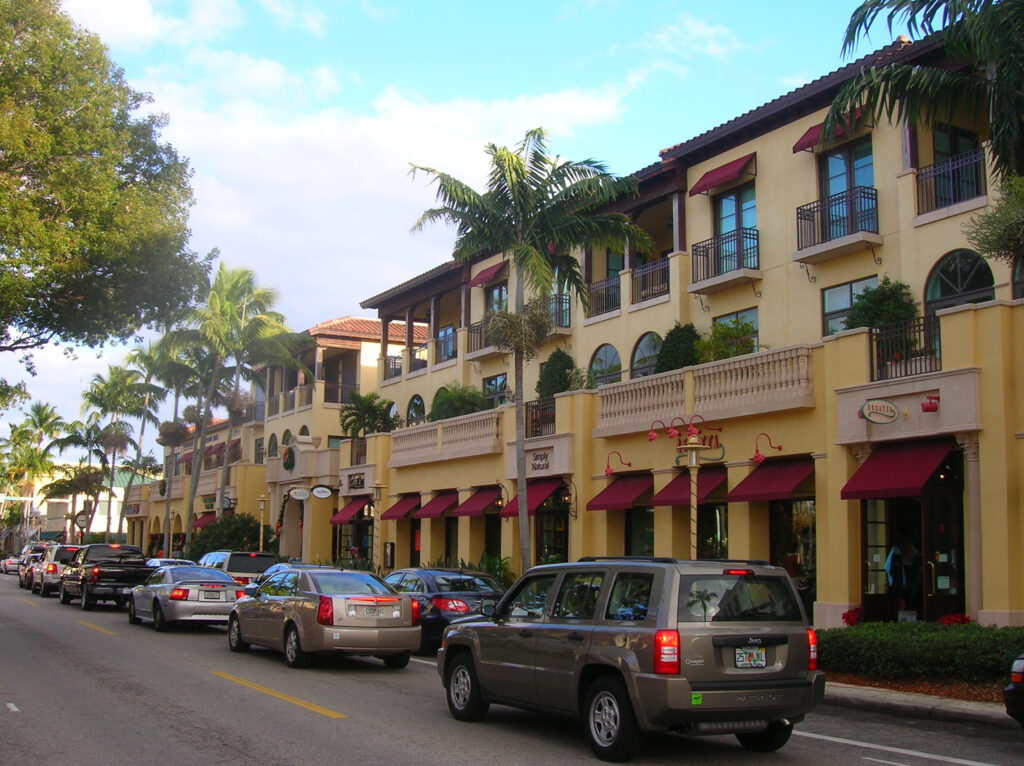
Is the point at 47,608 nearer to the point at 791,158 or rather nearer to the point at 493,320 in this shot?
the point at 493,320

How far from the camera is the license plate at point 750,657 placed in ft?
30.0

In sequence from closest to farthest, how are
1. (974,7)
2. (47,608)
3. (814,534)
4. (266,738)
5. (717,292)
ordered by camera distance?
(266,738) → (974,7) → (814,534) → (717,292) → (47,608)

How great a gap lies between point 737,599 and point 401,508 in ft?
90.2

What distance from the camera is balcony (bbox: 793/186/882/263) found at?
2269cm

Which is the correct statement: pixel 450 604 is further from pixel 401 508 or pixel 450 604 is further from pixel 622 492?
pixel 401 508

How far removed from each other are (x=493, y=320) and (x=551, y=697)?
15.1 meters

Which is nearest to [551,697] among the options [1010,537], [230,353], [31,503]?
[1010,537]

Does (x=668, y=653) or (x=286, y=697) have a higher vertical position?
(x=668, y=653)

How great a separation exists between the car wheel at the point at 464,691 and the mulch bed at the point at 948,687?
621 centimetres

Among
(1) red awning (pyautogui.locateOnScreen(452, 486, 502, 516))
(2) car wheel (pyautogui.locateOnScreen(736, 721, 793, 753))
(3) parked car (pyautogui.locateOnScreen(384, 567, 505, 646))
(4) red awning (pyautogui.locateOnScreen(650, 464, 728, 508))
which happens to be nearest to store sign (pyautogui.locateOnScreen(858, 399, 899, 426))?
(4) red awning (pyautogui.locateOnScreen(650, 464, 728, 508))

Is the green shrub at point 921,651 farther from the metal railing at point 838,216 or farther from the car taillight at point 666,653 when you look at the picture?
the metal railing at point 838,216

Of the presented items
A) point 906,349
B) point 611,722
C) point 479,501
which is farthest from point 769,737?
point 479,501

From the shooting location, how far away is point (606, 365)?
30.3 meters

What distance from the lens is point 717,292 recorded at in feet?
87.2
